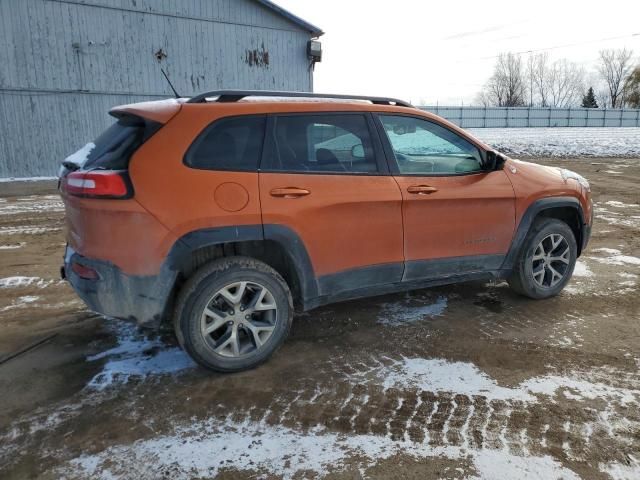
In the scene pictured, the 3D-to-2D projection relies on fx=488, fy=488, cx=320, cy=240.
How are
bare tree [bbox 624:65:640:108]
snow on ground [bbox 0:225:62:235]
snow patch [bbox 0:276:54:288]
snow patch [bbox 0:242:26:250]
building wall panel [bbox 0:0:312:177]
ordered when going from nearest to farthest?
snow patch [bbox 0:276:54:288] < snow patch [bbox 0:242:26:250] < snow on ground [bbox 0:225:62:235] < building wall panel [bbox 0:0:312:177] < bare tree [bbox 624:65:640:108]

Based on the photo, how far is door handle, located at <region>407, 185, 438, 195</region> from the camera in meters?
3.70

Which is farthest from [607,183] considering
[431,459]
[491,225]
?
[431,459]

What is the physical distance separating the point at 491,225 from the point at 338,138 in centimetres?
152

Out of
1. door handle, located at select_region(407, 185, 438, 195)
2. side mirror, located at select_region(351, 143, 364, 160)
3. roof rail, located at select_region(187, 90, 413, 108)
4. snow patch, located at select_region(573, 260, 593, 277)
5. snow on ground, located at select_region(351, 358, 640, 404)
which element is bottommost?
snow on ground, located at select_region(351, 358, 640, 404)

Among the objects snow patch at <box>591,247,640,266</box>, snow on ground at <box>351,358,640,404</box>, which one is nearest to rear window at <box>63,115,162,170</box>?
snow on ground at <box>351,358,640,404</box>

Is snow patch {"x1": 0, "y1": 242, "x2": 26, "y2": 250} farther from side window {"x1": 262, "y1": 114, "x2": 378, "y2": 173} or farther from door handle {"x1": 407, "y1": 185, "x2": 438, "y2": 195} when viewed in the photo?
door handle {"x1": 407, "y1": 185, "x2": 438, "y2": 195}

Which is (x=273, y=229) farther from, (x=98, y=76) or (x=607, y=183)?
(x=98, y=76)

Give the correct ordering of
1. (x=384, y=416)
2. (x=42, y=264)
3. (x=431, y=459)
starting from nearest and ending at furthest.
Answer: (x=431, y=459)
(x=384, y=416)
(x=42, y=264)

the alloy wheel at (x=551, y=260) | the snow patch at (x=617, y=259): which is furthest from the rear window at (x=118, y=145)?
the snow patch at (x=617, y=259)

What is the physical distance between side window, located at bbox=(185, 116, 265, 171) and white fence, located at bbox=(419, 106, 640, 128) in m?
38.0

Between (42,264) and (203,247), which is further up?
(203,247)

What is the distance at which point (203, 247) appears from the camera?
3.13 meters

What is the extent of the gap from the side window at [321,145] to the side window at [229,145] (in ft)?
0.33

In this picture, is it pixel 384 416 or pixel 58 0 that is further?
pixel 58 0
